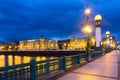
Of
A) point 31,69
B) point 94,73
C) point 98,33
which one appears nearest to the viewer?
point 31,69

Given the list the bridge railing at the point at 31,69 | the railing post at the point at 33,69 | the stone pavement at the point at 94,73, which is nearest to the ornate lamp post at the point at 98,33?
the stone pavement at the point at 94,73

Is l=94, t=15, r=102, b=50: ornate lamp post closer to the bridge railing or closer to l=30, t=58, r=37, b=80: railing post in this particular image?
the bridge railing

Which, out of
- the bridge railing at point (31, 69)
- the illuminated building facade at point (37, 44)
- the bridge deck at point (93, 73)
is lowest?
the bridge deck at point (93, 73)

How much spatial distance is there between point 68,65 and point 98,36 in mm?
31587

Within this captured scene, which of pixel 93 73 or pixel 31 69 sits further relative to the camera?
pixel 93 73

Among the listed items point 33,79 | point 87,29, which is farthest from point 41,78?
point 87,29

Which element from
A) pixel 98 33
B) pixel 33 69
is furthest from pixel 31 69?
pixel 98 33

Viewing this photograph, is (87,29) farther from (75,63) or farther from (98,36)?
(98,36)

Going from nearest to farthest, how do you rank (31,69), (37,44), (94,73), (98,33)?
(31,69), (94,73), (98,33), (37,44)

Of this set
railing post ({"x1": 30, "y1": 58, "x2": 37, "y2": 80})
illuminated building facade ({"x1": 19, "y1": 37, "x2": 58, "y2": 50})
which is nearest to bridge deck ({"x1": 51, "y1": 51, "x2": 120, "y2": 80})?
railing post ({"x1": 30, "y1": 58, "x2": 37, "y2": 80})

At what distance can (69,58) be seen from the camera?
17453 mm

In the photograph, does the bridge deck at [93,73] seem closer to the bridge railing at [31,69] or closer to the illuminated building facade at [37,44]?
the bridge railing at [31,69]

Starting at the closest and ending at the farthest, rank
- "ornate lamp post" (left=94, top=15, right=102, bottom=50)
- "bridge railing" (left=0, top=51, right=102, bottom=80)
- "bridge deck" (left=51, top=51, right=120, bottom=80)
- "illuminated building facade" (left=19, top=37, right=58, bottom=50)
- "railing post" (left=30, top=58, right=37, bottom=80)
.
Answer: "bridge railing" (left=0, top=51, right=102, bottom=80)
"railing post" (left=30, top=58, right=37, bottom=80)
"bridge deck" (left=51, top=51, right=120, bottom=80)
"ornate lamp post" (left=94, top=15, right=102, bottom=50)
"illuminated building facade" (left=19, top=37, right=58, bottom=50)

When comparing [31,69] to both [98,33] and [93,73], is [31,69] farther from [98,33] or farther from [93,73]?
[98,33]
